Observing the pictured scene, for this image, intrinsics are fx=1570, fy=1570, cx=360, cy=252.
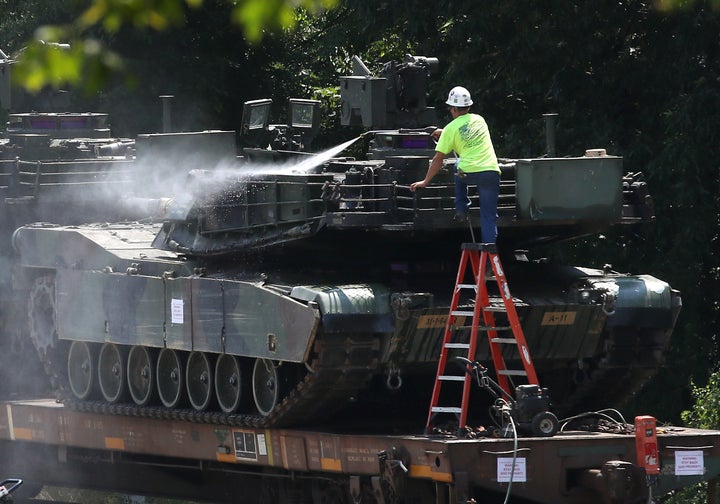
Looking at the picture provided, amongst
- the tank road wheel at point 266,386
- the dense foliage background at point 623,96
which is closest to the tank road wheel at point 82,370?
the tank road wheel at point 266,386

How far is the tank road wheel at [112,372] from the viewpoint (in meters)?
14.9

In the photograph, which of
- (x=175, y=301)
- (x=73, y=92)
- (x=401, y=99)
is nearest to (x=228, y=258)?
(x=175, y=301)

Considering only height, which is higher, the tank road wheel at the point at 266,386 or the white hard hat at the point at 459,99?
the white hard hat at the point at 459,99

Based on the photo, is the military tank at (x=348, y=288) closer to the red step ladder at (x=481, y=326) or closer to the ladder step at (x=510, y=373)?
the red step ladder at (x=481, y=326)

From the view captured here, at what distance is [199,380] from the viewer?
14.0 meters

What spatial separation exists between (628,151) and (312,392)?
9.23 meters

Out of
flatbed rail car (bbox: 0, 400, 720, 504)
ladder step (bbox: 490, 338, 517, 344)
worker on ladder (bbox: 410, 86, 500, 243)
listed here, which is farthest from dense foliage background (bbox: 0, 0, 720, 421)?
ladder step (bbox: 490, 338, 517, 344)

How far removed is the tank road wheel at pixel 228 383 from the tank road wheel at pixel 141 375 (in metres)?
1.04

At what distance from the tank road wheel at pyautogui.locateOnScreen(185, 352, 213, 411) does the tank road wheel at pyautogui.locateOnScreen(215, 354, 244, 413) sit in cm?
9

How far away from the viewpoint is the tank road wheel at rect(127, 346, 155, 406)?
14.5 meters

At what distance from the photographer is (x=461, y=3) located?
844 inches

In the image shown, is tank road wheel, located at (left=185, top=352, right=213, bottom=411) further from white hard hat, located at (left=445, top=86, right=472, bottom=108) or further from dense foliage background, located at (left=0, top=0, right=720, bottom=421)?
dense foliage background, located at (left=0, top=0, right=720, bottom=421)

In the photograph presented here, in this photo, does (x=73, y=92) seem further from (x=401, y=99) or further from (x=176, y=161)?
(x=401, y=99)

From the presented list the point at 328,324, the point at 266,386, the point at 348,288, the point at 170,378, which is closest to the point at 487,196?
the point at 348,288
